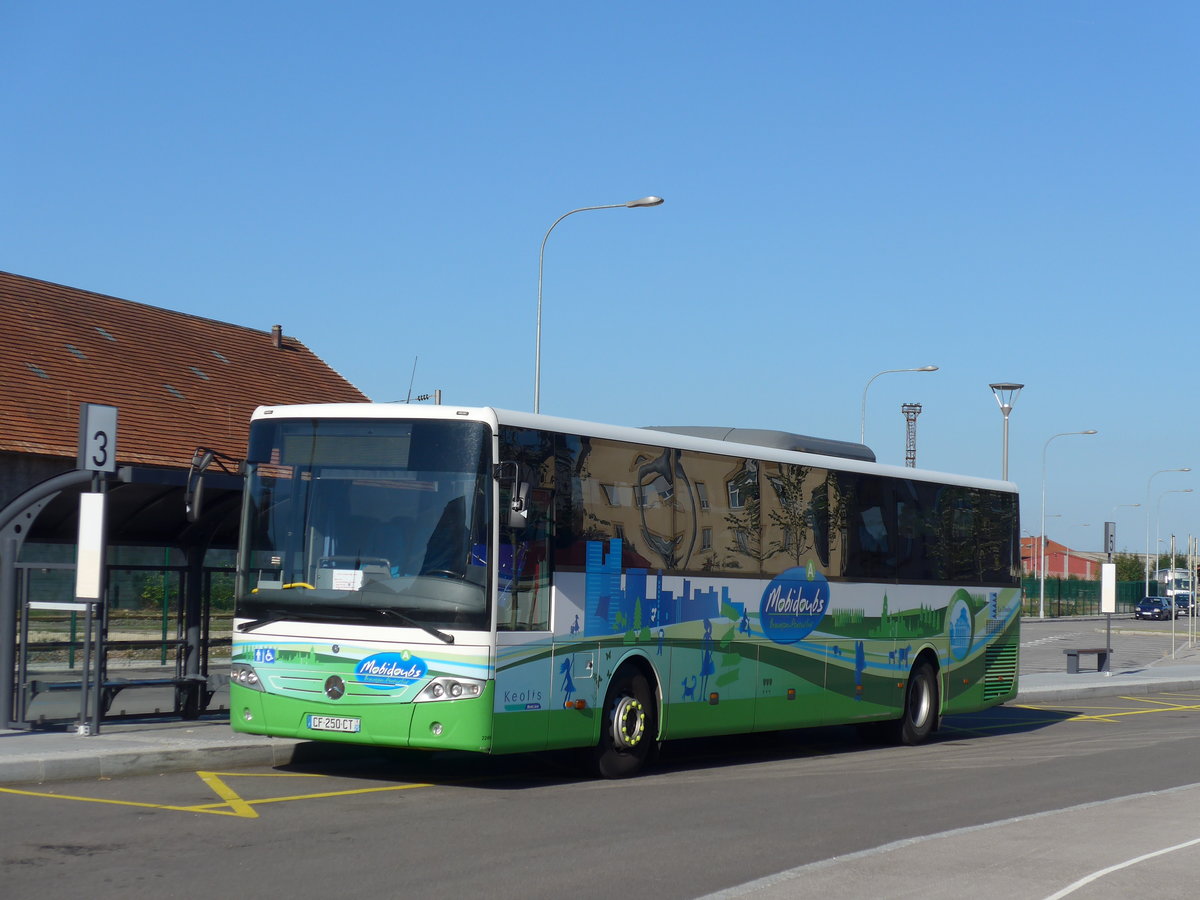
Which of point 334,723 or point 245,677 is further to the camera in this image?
point 245,677

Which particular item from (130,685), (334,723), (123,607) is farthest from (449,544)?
(123,607)

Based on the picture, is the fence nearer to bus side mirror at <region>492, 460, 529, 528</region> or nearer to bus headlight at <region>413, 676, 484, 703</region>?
bus side mirror at <region>492, 460, 529, 528</region>

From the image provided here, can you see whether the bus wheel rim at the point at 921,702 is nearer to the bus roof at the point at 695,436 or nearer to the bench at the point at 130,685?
the bus roof at the point at 695,436

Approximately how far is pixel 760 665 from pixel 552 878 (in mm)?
7259

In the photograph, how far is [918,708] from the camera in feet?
61.9

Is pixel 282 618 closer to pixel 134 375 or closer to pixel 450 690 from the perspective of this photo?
pixel 450 690

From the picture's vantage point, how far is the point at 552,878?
8.52 meters

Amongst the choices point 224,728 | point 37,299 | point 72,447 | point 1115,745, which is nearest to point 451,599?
point 224,728

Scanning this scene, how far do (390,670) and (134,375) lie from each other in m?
24.4

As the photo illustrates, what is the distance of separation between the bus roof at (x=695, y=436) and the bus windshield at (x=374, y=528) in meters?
0.10

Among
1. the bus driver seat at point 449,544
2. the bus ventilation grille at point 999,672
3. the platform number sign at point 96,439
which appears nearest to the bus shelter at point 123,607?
the platform number sign at point 96,439

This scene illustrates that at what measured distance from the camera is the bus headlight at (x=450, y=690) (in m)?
11.8

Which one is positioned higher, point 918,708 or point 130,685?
point 130,685

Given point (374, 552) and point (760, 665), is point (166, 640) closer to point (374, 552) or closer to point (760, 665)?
point (374, 552)
